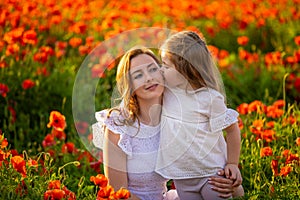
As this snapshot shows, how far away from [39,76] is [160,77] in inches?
87.4

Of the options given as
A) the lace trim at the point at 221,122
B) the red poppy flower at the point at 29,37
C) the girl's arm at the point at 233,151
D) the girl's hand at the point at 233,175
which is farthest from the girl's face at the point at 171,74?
the red poppy flower at the point at 29,37

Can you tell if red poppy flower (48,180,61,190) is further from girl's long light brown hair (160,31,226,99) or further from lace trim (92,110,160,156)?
girl's long light brown hair (160,31,226,99)

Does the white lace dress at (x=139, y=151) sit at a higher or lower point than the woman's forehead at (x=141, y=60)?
lower

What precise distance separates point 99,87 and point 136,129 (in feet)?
7.01

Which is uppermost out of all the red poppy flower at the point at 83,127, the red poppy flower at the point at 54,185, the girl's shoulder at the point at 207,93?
the girl's shoulder at the point at 207,93

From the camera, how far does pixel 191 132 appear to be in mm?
3703

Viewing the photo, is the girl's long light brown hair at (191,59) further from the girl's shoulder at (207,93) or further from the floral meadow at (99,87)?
the floral meadow at (99,87)

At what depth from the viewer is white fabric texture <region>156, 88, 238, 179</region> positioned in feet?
12.1

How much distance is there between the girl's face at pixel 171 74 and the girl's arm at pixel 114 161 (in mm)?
396

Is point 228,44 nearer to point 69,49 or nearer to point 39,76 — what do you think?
point 69,49

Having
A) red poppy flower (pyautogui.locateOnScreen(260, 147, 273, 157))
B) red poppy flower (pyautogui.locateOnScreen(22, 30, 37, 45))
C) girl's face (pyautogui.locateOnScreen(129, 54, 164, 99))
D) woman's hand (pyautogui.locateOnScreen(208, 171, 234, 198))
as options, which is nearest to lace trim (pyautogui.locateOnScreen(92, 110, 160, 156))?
girl's face (pyautogui.locateOnScreen(129, 54, 164, 99))

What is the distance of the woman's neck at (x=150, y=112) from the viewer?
376 cm

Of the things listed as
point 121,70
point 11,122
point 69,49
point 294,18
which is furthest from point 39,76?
point 294,18

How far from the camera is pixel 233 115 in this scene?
378cm
